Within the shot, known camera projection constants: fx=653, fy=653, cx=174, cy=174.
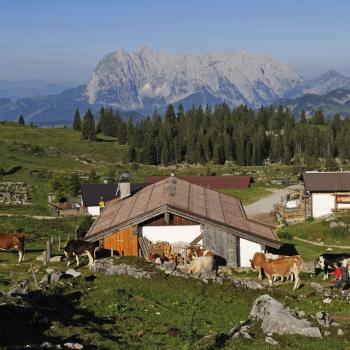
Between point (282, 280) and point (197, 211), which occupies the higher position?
point (197, 211)

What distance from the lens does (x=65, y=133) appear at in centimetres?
18388

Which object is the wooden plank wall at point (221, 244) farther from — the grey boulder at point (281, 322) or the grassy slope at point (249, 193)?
the grassy slope at point (249, 193)

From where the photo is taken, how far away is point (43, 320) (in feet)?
63.5

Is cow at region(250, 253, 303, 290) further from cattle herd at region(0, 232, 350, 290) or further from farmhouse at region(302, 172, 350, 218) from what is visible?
farmhouse at region(302, 172, 350, 218)

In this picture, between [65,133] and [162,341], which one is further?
[65,133]

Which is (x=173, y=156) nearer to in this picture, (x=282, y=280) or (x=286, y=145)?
(x=286, y=145)

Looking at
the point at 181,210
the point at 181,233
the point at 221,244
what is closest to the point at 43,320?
the point at 181,210

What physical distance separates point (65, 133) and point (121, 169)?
183 feet

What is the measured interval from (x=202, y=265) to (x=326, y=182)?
38.3 meters

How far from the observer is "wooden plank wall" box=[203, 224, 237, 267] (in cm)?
3506

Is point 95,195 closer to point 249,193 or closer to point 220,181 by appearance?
point 249,193

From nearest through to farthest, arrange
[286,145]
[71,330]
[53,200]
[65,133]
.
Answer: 1. [71,330]
2. [53,200]
3. [286,145]
4. [65,133]

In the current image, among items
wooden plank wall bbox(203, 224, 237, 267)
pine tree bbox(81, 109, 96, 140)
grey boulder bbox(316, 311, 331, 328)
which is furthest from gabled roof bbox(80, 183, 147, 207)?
pine tree bbox(81, 109, 96, 140)

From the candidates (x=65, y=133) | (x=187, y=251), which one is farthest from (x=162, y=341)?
(x=65, y=133)
